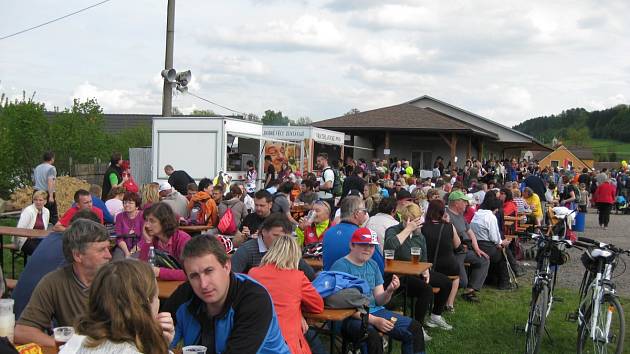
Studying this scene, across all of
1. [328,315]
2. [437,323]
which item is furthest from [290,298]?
[437,323]

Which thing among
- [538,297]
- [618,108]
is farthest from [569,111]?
[538,297]

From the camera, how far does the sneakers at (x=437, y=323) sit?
6.85 metres

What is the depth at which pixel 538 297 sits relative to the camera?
19.0 feet

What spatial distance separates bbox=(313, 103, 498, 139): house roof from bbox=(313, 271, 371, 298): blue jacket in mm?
25462

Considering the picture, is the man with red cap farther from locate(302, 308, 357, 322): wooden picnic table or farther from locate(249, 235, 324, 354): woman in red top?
locate(249, 235, 324, 354): woman in red top

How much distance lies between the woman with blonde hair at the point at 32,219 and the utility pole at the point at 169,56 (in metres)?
7.96

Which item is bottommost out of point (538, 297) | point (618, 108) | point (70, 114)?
point (538, 297)

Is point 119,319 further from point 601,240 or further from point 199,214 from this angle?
point 601,240

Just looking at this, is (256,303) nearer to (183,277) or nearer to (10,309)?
(10,309)

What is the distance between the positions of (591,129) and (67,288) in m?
127

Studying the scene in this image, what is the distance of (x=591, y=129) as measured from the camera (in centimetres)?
11769

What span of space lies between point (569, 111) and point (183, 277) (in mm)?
135568

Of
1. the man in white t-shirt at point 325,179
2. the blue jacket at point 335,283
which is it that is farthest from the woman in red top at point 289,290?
the man in white t-shirt at point 325,179

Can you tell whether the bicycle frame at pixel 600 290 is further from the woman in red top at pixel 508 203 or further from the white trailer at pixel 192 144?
the white trailer at pixel 192 144
